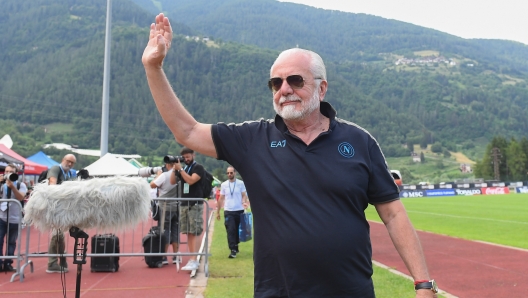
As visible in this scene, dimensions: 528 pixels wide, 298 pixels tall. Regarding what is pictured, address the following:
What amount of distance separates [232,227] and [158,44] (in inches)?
423

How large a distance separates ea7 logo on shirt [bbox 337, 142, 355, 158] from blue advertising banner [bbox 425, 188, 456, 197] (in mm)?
66890

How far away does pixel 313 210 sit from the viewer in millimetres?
3225

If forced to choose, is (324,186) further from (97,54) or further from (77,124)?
(97,54)

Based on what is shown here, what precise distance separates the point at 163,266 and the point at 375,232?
10087mm

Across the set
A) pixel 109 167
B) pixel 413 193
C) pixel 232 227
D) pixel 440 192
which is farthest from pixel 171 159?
pixel 440 192

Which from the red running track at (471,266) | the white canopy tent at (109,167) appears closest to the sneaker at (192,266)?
A: the red running track at (471,266)

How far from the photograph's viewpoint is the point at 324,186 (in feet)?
10.6

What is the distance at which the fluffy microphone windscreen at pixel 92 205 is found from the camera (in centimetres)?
625

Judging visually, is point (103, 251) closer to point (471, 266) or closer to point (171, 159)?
point (171, 159)

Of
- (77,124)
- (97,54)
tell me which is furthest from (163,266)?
(97,54)

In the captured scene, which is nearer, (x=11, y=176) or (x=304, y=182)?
(x=304, y=182)

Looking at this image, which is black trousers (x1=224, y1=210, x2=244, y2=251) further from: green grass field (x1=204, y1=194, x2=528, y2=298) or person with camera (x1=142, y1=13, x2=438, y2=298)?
person with camera (x1=142, y1=13, x2=438, y2=298)

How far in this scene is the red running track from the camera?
893 centimetres

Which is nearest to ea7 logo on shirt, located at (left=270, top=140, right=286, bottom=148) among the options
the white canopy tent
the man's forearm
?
the man's forearm
